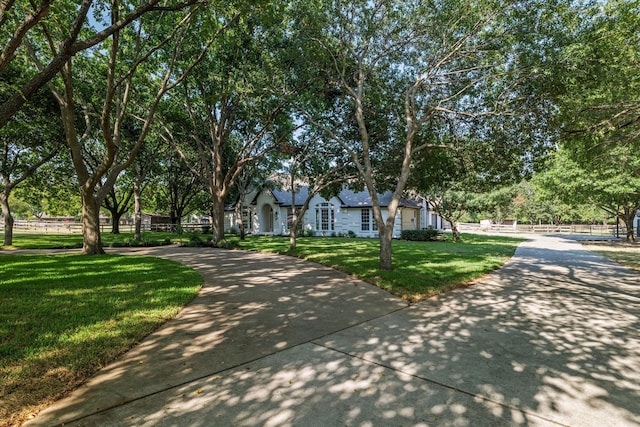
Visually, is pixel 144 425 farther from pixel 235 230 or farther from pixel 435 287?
pixel 235 230

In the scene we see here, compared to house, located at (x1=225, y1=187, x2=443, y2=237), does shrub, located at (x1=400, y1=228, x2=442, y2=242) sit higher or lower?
lower

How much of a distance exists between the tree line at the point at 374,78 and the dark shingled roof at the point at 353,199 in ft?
34.7

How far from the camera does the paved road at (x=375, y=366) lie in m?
2.86

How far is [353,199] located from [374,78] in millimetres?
17275

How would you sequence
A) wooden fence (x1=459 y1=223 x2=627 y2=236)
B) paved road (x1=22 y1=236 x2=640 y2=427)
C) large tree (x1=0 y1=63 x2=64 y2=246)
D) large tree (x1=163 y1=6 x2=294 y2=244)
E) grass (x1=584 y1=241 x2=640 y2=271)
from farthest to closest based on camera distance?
wooden fence (x1=459 y1=223 x2=627 y2=236) → large tree (x1=0 y1=63 x2=64 y2=246) → grass (x1=584 y1=241 x2=640 y2=271) → large tree (x1=163 y1=6 x2=294 y2=244) → paved road (x1=22 y1=236 x2=640 y2=427)

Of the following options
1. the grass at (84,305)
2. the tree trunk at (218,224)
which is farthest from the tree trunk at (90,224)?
the tree trunk at (218,224)

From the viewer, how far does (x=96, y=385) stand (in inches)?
131

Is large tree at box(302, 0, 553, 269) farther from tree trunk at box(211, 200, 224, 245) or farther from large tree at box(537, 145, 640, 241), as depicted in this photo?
large tree at box(537, 145, 640, 241)

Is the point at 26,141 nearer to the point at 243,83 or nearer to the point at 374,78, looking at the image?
the point at 243,83

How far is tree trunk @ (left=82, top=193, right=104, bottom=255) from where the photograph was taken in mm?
12961

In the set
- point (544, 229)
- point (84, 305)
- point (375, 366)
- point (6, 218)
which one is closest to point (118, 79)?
point (84, 305)

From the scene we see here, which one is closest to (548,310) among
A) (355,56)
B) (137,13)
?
(355,56)

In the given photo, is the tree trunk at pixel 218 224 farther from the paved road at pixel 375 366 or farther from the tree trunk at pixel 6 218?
the paved road at pixel 375 366

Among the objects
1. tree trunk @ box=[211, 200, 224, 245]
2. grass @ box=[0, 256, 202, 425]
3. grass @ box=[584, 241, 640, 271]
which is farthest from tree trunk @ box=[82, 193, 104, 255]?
grass @ box=[584, 241, 640, 271]
